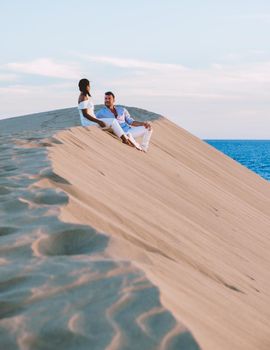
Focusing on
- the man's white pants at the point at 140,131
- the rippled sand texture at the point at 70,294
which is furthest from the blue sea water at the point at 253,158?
the rippled sand texture at the point at 70,294

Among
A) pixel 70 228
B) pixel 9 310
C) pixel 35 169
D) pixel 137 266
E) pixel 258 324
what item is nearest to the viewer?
pixel 9 310

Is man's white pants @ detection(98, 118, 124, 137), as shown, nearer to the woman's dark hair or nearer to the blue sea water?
the woman's dark hair

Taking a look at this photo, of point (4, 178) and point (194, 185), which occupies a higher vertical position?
point (4, 178)

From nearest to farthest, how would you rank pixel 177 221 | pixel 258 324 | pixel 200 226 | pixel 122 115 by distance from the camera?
pixel 258 324 → pixel 177 221 → pixel 200 226 → pixel 122 115

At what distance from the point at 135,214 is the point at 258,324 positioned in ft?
5.50

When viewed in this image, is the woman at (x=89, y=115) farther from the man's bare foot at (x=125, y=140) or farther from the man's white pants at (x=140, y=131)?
the man's white pants at (x=140, y=131)

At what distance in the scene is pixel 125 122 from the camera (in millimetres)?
9180

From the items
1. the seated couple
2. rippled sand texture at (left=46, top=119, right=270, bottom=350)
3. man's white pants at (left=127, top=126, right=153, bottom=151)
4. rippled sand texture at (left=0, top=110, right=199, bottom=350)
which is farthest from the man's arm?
rippled sand texture at (left=0, top=110, right=199, bottom=350)

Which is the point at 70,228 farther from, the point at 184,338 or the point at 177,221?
the point at 177,221

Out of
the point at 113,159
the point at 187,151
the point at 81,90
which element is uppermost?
the point at 81,90

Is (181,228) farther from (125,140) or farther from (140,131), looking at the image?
(140,131)

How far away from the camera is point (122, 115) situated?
903 cm

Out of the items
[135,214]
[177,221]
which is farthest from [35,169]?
[177,221]

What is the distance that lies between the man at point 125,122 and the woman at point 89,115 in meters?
0.14
